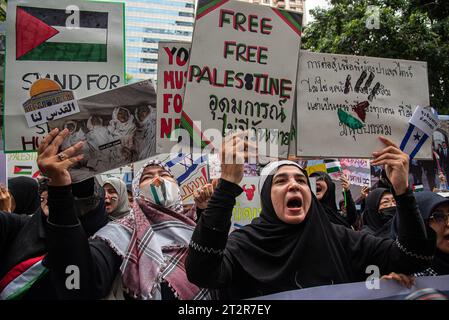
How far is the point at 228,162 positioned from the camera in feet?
6.16

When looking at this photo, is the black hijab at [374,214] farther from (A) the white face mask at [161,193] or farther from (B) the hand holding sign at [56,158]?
(B) the hand holding sign at [56,158]

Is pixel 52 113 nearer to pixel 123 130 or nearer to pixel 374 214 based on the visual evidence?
pixel 123 130

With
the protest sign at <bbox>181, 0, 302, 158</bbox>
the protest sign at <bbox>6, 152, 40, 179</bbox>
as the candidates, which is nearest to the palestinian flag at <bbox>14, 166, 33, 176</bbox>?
the protest sign at <bbox>6, 152, 40, 179</bbox>

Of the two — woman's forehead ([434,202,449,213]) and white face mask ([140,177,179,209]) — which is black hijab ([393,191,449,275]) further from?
white face mask ([140,177,179,209])

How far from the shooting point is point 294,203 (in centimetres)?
220

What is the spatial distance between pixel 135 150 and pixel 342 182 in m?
3.53

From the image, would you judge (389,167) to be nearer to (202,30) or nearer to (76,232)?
(202,30)

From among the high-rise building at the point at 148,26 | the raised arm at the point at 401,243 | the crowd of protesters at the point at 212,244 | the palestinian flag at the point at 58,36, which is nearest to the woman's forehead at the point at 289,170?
the crowd of protesters at the point at 212,244

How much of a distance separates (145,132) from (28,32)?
82cm

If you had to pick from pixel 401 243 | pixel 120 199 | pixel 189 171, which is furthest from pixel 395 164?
pixel 189 171

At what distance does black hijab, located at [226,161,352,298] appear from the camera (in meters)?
1.98

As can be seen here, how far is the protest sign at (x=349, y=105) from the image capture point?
92.3 inches

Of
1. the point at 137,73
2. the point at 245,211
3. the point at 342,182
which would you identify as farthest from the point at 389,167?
the point at 137,73

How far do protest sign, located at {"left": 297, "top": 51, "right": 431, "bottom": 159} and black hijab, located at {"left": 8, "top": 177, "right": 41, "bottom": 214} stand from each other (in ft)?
6.84
